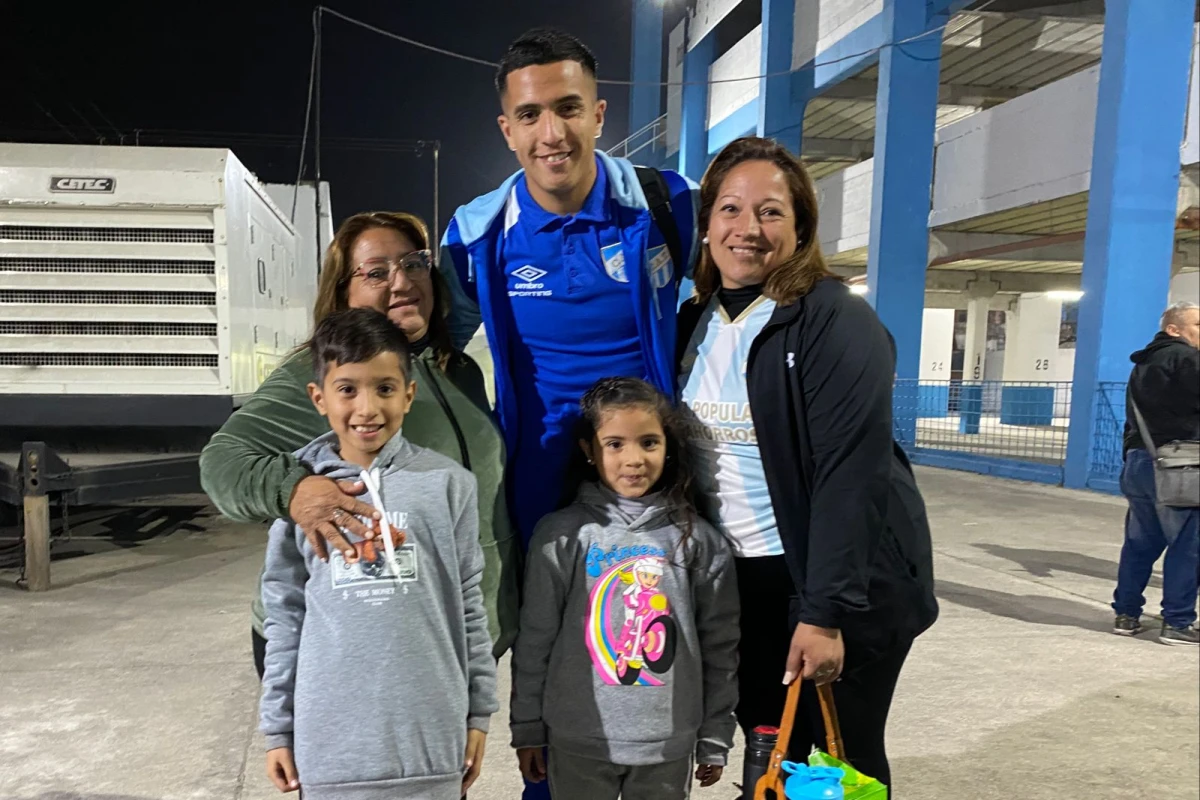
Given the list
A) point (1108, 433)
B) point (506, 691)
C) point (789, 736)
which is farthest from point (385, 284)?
point (1108, 433)

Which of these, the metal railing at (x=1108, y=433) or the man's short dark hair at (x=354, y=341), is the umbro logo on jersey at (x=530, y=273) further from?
the metal railing at (x=1108, y=433)

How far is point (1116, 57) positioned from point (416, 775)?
10.5 m

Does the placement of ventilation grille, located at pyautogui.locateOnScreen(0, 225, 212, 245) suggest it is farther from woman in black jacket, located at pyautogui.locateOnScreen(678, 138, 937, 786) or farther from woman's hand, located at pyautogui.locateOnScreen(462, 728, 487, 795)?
woman's hand, located at pyautogui.locateOnScreen(462, 728, 487, 795)

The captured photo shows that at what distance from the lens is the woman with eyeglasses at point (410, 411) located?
1677mm

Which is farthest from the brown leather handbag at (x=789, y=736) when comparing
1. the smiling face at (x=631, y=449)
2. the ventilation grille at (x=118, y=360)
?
the ventilation grille at (x=118, y=360)

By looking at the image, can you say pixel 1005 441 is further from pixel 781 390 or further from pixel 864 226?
pixel 781 390

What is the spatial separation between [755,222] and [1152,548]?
4247mm

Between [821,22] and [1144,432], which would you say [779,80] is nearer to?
[821,22]

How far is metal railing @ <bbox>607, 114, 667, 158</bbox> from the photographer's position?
952 inches

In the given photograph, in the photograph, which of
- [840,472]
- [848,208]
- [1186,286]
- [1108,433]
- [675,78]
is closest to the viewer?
[840,472]

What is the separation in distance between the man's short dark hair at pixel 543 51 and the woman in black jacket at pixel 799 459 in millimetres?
420

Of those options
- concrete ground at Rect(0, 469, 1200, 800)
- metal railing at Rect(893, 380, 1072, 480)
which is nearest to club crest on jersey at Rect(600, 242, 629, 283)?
concrete ground at Rect(0, 469, 1200, 800)

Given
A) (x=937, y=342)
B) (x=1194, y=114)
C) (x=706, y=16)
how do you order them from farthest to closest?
1. (x=937, y=342)
2. (x=706, y=16)
3. (x=1194, y=114)

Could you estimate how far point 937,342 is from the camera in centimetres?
Answer: 2706
